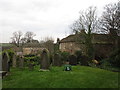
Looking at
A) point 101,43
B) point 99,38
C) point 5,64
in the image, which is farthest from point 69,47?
point 5,64

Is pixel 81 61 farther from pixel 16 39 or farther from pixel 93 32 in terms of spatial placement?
pixel 16 39

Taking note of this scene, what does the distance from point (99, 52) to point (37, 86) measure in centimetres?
2368

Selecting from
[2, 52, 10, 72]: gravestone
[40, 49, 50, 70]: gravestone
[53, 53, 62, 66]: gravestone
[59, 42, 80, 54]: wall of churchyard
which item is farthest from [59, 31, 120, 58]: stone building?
[2, 52, 10, 72]: gravestone

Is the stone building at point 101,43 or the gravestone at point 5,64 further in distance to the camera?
the stone building at point 101,43

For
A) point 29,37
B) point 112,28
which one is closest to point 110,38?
point 112,28

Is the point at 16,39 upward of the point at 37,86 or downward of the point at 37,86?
upward

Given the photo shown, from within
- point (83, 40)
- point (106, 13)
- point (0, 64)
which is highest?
point (106, 13)

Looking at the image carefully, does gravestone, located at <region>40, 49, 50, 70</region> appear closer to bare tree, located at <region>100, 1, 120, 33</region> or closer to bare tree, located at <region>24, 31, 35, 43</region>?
bare tree, located at <region>100, 1, 120, 33</region>

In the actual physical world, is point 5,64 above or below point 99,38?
below

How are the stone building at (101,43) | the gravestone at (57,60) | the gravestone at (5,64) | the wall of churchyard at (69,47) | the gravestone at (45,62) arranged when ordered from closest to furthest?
1. the gravestone at (5,64)
2. the gravestone at (45,62)
3. the gravestone at (57,60)
4. the stone building at (101,43)
5. the wall of churchyard at (69,47)

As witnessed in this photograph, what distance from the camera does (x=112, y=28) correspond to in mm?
24375

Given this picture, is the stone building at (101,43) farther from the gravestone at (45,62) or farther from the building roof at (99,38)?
the gravestone at (45,62)

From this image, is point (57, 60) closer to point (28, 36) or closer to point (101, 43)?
point (101, 43)

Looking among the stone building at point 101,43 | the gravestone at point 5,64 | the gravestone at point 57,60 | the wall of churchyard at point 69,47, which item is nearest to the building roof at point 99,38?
the stone building at point 101,43
